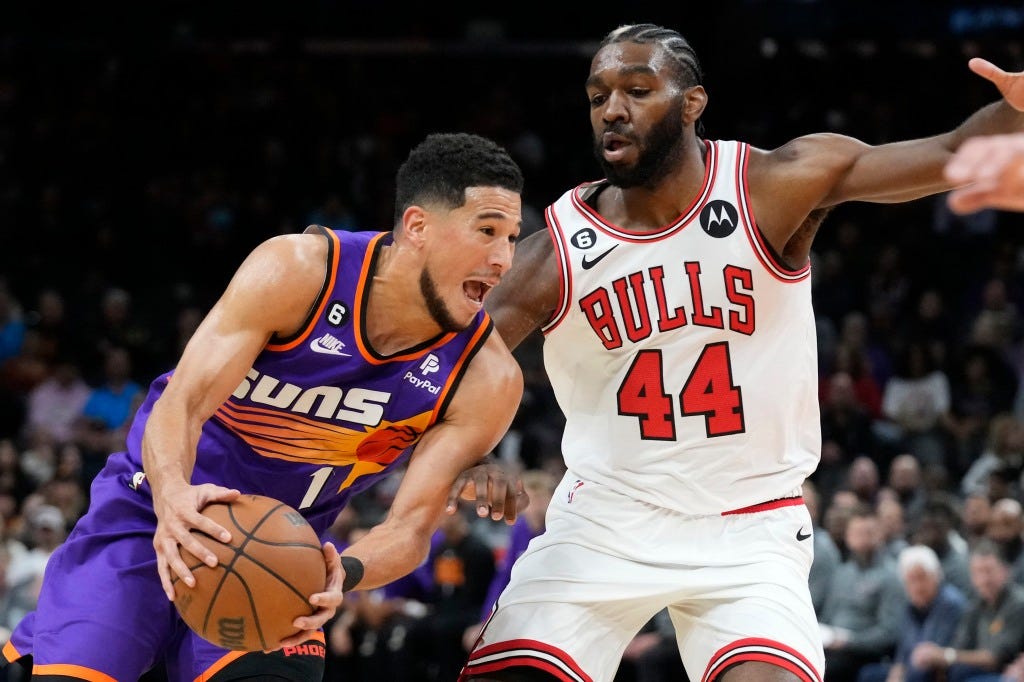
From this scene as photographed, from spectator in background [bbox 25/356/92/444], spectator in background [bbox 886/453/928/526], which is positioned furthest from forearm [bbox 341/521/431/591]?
spectator in background [bbox 25/356/92/444]

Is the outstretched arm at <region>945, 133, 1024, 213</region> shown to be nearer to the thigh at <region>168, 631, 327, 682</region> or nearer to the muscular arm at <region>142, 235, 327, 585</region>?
the muscular arm at <region>142, 235, 327, 585</region>

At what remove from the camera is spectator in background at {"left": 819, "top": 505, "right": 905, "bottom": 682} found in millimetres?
10508

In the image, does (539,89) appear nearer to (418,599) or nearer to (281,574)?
(418,599)

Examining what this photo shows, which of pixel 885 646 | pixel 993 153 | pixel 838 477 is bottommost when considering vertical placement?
pixel 885 646

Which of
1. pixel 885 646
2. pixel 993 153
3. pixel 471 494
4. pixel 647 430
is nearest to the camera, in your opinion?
pixel 993 153

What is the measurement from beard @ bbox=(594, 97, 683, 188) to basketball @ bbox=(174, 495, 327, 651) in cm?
180

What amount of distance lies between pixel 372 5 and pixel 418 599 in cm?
1001

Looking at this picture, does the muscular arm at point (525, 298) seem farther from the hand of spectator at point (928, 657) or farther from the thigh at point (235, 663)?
the hand of spectator at point (928, 657)

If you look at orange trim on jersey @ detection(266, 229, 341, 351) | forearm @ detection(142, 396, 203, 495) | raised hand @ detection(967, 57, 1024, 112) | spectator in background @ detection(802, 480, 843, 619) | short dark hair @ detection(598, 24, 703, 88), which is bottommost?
spectator in background @ detection(802, 480, 843, 619)

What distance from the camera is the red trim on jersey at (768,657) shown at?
179 inches

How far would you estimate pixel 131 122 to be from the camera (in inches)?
704

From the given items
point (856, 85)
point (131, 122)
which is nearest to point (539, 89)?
point (856, 85)

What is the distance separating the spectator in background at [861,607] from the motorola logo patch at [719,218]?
241 inches

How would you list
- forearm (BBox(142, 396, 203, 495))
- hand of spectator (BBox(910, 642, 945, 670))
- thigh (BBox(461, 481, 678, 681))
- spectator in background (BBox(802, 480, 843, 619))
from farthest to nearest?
spectator in background (BBox(802, 480, 843, 619)) → hand of spectator (BBox(910, 642, 945, 670)) → thigh (BBox(461, 481, 678, 681)) → forearm (BBox(142, 396, 203, 495))
